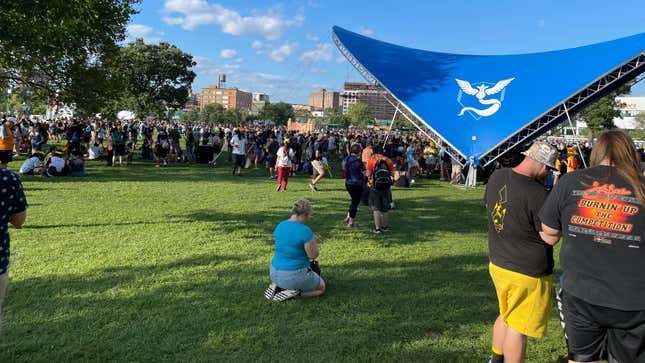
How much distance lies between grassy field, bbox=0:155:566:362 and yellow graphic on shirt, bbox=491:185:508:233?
1.43 meters

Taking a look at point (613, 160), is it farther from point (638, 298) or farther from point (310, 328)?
point (310, 328)

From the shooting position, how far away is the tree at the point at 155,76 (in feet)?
160

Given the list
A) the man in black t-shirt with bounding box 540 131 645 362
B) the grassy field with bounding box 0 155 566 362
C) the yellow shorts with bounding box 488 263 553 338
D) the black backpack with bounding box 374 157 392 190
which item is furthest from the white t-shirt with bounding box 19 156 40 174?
the man in black t-shirt with bounding box 540 131 645 362

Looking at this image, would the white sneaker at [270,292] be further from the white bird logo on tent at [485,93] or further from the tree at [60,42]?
the white bird logo on tent at [485,93]

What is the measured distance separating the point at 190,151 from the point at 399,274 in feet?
53.4

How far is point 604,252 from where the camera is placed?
2312mm

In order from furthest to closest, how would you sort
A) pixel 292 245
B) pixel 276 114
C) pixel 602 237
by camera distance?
pixel 276 114
pixel 292 245
pixel 602 237

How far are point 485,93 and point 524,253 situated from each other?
670 inches

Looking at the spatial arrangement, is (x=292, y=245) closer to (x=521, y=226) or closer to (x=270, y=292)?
(x=270, y=292)

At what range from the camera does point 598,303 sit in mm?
2309

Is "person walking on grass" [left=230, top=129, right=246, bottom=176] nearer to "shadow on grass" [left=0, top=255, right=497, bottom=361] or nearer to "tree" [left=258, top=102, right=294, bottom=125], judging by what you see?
"shadow on grass" [left=0, top=255, right=497, bottom=361]

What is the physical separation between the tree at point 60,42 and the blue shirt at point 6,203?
1177 cm

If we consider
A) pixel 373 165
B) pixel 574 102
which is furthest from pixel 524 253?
pixel 574 102

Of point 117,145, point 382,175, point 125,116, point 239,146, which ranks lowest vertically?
point 382,175
